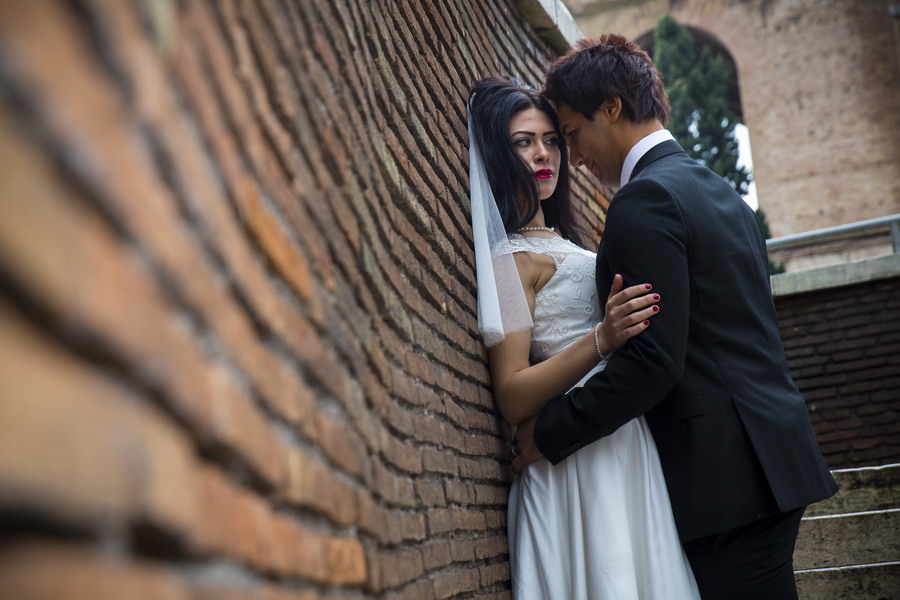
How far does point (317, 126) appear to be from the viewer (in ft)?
5.45

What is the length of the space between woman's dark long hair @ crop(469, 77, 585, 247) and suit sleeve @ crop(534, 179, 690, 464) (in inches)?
22.4

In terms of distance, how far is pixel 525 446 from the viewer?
3.14m

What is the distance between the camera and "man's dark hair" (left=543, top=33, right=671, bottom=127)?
319 centimetres

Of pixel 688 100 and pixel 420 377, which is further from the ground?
pixel 688 100

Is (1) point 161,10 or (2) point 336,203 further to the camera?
(2) point 336,203

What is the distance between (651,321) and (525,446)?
0.64 metres

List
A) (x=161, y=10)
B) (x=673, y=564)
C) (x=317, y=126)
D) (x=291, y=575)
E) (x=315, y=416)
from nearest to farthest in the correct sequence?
(x=161, y=10), (x=291, y=575), (x=315, y=416), (x=317, y=126), (x=673, y=564)

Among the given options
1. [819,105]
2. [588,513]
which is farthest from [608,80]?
[819,105]

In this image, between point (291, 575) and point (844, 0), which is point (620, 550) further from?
point (844, 0)

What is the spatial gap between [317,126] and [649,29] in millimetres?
20679

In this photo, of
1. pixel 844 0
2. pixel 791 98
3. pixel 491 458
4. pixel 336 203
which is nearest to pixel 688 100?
pixel 791 98

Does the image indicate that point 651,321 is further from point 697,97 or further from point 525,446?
point 697,97

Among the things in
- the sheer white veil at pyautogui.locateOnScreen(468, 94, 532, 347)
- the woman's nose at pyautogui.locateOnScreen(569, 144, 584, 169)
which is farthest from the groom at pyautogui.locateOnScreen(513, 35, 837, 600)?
the woman's nose at pyautogui.locateOnScreen(569, 144, 584, 169)

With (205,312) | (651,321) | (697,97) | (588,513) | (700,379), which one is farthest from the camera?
(697,97)
